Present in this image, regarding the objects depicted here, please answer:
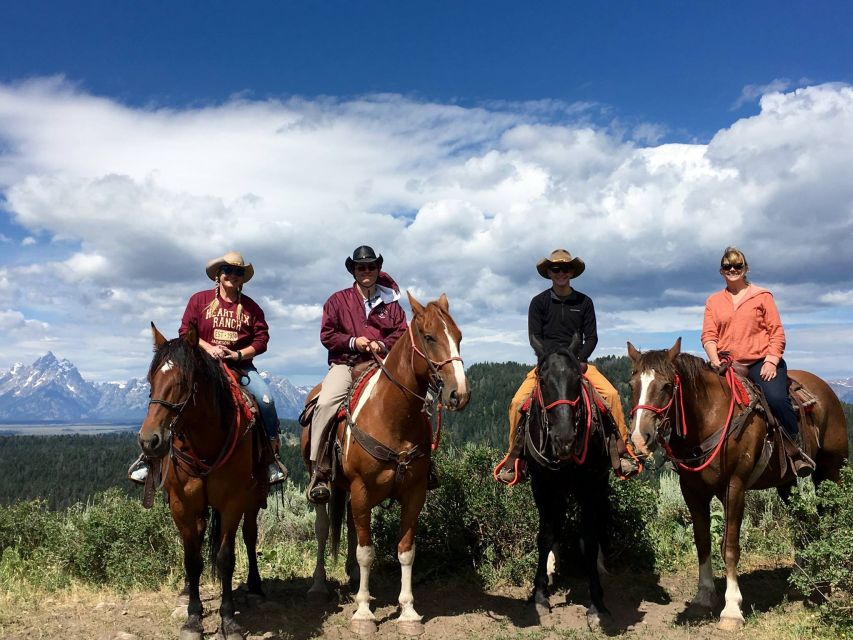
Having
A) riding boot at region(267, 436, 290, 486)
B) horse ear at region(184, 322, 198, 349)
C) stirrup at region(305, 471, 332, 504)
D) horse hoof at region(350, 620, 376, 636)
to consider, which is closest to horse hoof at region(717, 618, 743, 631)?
horse hoof at region(350, 620, 376, 636)

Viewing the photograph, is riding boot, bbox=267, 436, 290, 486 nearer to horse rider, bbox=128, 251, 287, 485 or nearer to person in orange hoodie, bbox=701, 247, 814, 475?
horse rider, bbox=128, 251, 287, 485

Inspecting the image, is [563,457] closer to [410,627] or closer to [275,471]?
[410,627]

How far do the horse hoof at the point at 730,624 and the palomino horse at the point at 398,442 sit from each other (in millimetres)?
2998

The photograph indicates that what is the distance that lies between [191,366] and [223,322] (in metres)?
1.50

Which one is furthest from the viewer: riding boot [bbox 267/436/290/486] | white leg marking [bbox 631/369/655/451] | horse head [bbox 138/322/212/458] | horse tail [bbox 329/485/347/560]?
horse tail [bbox 329/485/347/560]

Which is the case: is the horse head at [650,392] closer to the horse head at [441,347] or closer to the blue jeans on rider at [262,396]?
the horse head at [441,347]

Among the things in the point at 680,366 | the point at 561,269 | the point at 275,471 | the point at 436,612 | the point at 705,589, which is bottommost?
the point at 436,612

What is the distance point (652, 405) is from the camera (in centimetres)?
578

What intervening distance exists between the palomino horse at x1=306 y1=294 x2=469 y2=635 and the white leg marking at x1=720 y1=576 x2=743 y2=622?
3.08 meters

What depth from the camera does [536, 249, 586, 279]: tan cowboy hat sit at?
729 centimetres

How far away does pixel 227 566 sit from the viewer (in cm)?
593

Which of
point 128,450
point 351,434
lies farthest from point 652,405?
point 128,450

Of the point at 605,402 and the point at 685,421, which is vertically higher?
the point at 605,402

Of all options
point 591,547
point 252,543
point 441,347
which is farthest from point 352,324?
point 591,547
